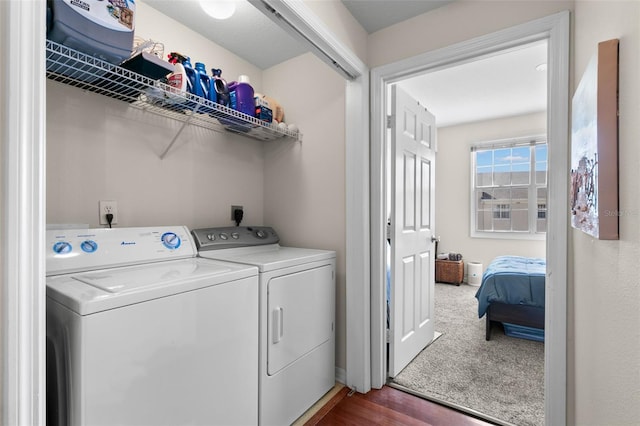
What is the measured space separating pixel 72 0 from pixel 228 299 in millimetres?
1257

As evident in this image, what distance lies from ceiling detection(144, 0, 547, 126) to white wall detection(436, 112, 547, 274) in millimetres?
248

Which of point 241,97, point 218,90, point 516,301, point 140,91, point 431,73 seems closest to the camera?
point 140,91

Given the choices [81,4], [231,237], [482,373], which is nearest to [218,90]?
[81,4]

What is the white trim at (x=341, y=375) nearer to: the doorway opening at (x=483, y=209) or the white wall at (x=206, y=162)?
the white wall at (x=206, y=162)

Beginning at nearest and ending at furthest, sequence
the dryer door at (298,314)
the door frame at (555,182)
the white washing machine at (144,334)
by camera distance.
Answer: the white washing machine at (144,334)
the door frame at (555,182)
the dryer door at (298,314)

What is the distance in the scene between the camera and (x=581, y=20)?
4.05 feet

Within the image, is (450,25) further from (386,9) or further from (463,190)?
(463,190)

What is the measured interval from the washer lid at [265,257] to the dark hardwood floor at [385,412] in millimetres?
878

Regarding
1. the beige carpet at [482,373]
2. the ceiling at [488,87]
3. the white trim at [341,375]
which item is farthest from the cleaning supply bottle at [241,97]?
the beige carpet at [482,373]

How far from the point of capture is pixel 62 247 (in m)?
1.26

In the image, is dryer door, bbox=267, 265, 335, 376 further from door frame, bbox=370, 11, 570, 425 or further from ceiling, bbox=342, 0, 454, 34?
ceiling, bbox=342, 0, 454, 34

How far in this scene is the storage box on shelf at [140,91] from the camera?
1249 mm

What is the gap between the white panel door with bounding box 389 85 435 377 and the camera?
6.98ft

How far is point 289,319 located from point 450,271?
3846 mm
